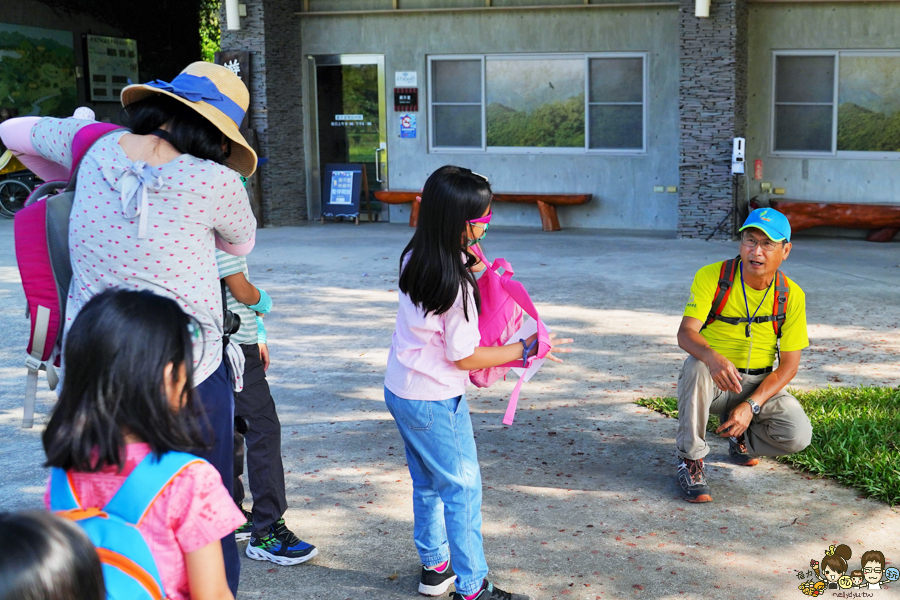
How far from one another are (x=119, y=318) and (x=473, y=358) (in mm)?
1513

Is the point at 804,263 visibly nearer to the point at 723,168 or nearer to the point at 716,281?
the point at 723,168

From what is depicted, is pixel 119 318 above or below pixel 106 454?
above

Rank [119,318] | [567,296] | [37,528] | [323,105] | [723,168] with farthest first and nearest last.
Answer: [323,105]
[723,168]
[567,296]
[119,318]
[37,528]

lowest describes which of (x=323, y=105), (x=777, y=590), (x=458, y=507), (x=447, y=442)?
(x=777, y=590)

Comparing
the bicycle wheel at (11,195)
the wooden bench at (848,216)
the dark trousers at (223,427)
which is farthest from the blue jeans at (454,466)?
the bicycle wheel at (11,195)

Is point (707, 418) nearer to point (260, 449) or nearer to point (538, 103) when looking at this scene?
point (260, 449)

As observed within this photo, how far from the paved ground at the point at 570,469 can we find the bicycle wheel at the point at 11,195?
24.1 ft

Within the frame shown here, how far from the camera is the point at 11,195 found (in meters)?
16.0

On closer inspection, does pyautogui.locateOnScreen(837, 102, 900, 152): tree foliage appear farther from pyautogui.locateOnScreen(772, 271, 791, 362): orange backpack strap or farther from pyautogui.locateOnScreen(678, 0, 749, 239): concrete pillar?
pyautogui.locateOnScreen(772, 271, 791, 362): orange backpack strap

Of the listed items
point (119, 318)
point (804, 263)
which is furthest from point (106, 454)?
point (804, 263)

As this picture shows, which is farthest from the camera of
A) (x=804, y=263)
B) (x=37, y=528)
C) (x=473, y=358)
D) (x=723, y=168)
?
(x=723, y=168)

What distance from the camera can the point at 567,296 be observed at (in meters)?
8.95

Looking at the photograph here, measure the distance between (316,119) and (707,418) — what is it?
479 inches

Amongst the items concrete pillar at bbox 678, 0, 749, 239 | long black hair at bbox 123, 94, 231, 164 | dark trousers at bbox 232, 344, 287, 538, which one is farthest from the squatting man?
concrete pillar at bbox 678, 0, 749, 239
